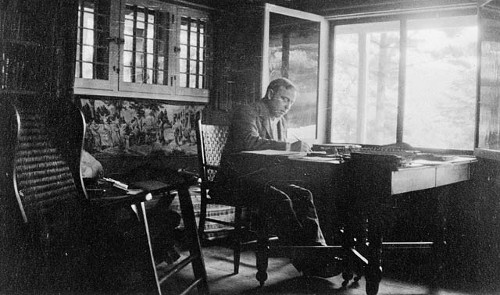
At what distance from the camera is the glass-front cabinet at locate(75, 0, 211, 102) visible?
14.9 feet

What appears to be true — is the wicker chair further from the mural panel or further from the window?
the window

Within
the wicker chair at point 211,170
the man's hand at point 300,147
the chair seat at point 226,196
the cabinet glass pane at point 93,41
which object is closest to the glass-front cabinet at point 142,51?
the cabinet glass pane at point 93,41

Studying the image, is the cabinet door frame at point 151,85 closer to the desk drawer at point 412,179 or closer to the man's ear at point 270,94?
the man's ear at point 270,94

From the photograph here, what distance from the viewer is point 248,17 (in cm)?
544

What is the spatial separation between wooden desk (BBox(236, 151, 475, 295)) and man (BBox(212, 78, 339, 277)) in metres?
0.11

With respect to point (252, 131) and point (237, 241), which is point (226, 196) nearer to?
point (237, 241)

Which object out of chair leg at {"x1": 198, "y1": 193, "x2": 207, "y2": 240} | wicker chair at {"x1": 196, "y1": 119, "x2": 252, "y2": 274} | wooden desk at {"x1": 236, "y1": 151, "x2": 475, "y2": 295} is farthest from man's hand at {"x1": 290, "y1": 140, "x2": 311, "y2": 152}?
chair leg at {"x1": 198, "y1": 193, "x2": 207, "y2": 240}

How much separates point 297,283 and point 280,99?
142 cm

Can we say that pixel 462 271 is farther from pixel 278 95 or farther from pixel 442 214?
pixel 278 95

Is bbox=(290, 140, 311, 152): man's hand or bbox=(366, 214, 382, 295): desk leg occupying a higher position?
bbox=(290, 140, 311, 152): man's hand

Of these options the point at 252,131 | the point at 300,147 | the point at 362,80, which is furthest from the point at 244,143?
the point at 362,80

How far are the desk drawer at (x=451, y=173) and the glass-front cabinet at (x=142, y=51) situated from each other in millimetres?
2716

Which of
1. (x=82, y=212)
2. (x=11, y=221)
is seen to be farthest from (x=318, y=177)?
(x=11, y=221)

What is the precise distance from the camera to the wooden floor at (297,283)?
3471 mm
